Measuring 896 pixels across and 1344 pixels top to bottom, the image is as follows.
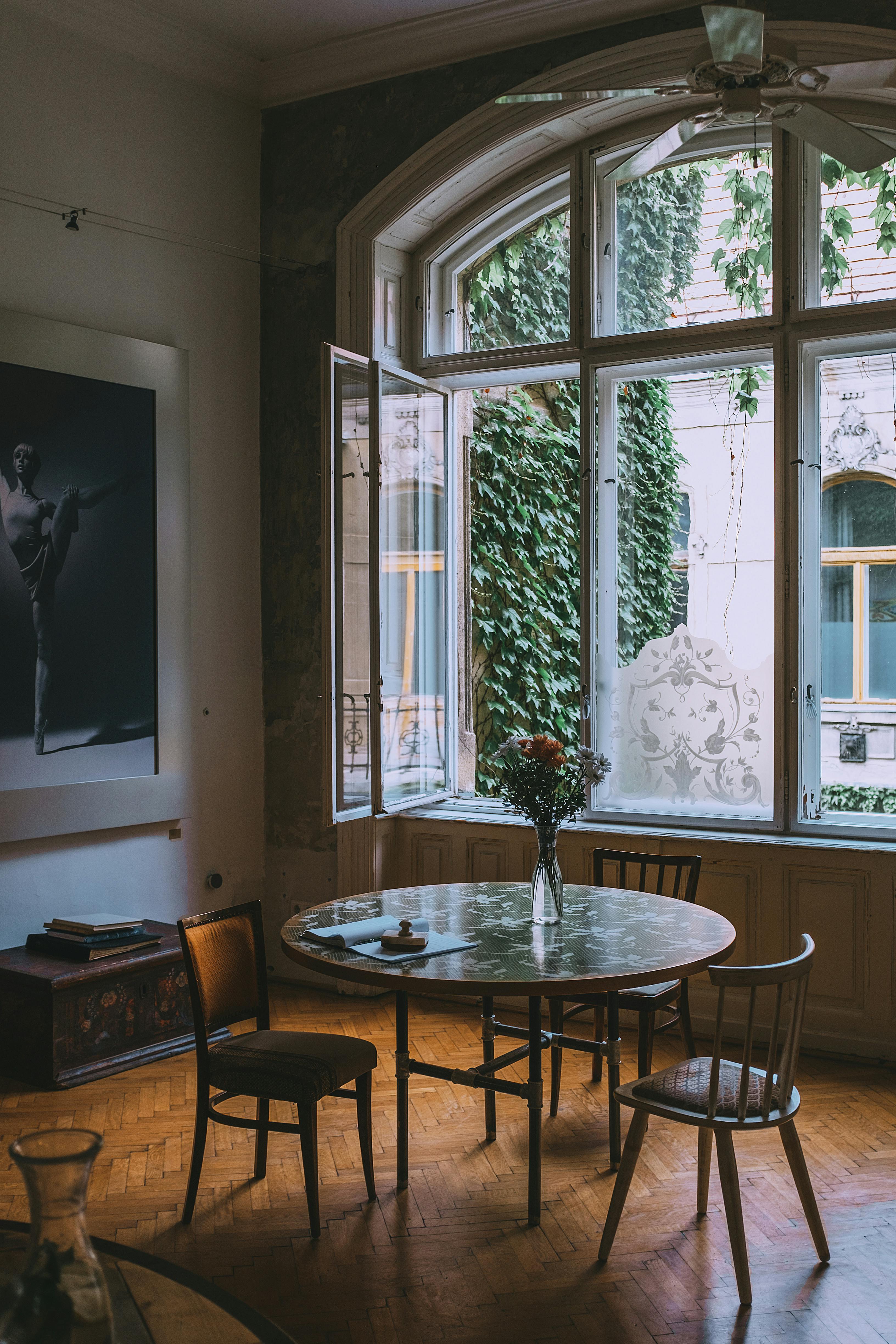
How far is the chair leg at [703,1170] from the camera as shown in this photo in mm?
3232

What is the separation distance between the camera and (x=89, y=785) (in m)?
4.88

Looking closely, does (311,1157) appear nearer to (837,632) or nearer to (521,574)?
(837,632)

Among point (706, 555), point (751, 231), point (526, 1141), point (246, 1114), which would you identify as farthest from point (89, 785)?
point (751, 231)

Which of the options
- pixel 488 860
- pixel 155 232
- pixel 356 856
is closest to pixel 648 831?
pixel 488 860

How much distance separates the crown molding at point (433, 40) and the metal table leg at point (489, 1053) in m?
3.99

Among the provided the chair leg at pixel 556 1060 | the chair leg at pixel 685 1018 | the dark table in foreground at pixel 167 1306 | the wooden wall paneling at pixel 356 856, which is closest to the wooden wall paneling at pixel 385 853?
the wooden wall paneling at pixel 356 856

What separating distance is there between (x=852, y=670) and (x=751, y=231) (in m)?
1.92

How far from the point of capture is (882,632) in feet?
15.8

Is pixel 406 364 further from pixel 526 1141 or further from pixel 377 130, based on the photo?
pixel 526 1141

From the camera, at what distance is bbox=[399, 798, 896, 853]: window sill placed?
4.64 m

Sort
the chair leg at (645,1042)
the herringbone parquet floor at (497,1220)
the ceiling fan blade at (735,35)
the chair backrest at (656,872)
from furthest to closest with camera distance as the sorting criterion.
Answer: the chair backrest at (656,872), the chair leg at (645,1042), the herringbone parquet floor at (497,1220), the ceiling fan blade at (735,35)

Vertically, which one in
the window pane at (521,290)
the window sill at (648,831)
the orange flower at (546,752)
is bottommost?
the window sill at (648,831)

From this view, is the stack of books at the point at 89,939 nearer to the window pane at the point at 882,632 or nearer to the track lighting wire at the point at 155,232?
the track lighting wire at the point at 155,232

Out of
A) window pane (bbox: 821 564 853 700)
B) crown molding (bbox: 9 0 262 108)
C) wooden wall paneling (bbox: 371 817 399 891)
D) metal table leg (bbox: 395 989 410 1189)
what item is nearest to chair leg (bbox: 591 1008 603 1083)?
metal table leg (bbox: 395 989 410 1189)
